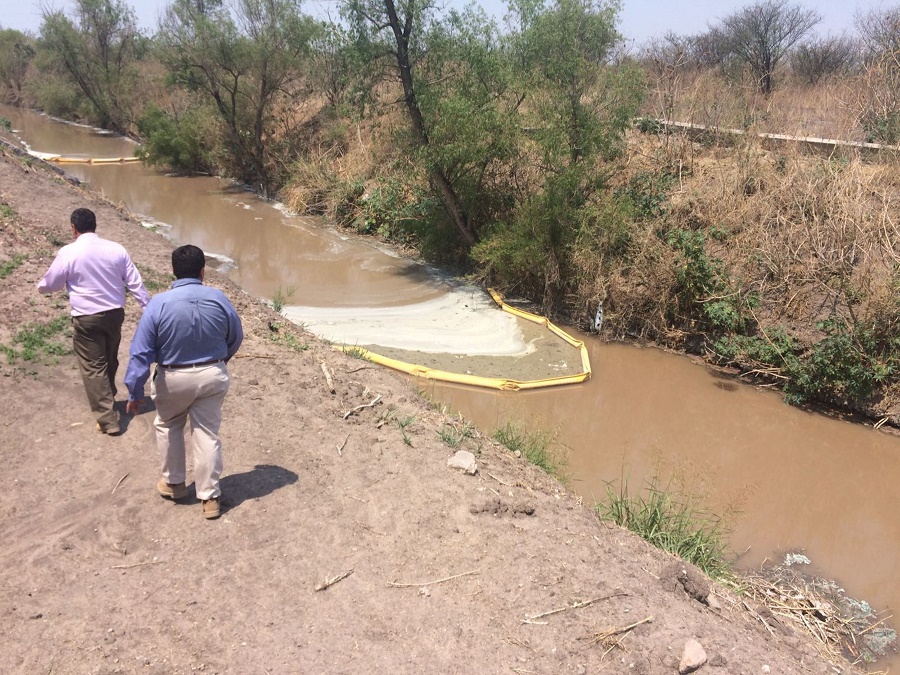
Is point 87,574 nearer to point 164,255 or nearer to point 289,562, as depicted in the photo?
point 289,562

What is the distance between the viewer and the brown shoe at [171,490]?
4.57 metres

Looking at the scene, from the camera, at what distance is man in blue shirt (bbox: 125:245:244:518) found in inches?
161

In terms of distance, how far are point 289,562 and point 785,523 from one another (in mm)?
5568

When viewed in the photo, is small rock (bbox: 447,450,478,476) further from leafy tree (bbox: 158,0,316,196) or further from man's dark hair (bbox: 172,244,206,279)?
leafy tree (bbox: 158,0,316,196)

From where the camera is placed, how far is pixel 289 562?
4.25 metres

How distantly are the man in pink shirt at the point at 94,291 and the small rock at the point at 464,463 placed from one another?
260cm

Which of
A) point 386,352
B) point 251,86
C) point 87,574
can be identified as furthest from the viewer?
point 251,86

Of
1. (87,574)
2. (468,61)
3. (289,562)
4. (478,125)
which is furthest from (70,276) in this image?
(468,61)

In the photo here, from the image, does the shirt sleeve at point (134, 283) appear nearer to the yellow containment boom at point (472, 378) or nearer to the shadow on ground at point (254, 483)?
the shadow on ground at point (254, 483)

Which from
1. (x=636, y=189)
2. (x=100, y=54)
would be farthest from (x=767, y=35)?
(x=100, y=54)

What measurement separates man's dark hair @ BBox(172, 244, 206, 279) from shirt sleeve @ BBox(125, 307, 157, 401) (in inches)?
11.9

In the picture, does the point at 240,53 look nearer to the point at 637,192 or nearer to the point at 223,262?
the point at 223,262

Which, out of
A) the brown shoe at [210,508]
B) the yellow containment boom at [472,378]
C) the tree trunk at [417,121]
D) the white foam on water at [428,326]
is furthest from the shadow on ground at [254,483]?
the tree trunk at [417,121]

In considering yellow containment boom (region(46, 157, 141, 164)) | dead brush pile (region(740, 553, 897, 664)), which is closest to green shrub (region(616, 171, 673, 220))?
dead brush pile (region(740, 553, 897, 664))
